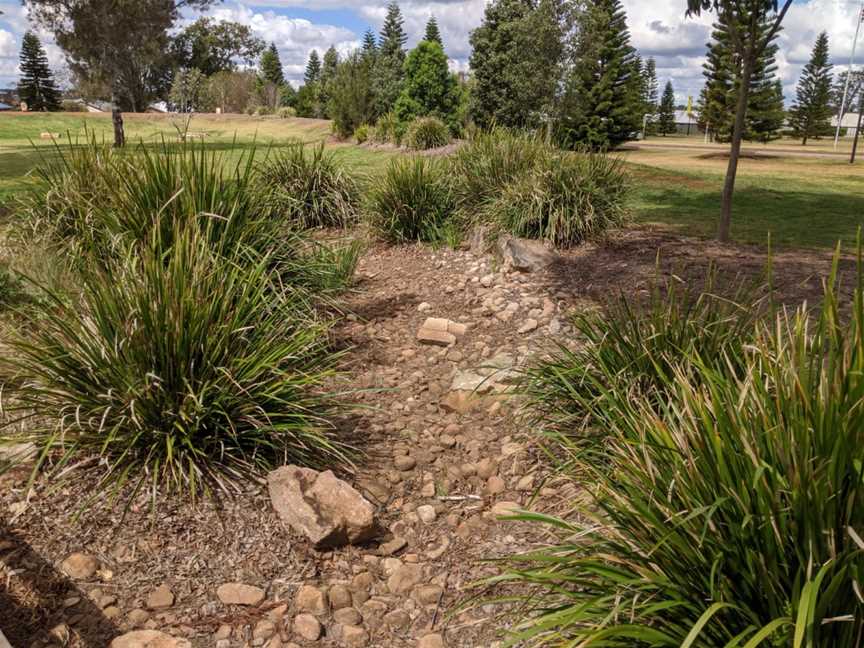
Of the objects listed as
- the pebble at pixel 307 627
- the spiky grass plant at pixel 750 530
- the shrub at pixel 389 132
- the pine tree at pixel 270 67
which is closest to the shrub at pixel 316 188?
the pebble at pixel 307 627

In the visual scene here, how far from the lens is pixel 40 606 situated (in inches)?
103

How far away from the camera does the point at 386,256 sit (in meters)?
7.95

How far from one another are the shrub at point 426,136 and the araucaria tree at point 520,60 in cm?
182

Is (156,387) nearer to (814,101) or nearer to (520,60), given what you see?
(520,60)

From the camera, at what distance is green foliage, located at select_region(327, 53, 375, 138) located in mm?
26172

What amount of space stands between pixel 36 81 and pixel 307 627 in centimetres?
6611

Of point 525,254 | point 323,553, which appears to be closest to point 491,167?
point 525,254

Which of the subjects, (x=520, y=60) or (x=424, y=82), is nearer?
(x=520, y=60)

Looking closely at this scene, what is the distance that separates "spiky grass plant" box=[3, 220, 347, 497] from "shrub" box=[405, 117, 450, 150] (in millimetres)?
14439

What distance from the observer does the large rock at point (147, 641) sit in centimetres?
251

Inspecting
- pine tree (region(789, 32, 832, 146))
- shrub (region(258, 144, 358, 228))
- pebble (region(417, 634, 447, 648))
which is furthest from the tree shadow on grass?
pine tree (region(789, 32, 832, 146))

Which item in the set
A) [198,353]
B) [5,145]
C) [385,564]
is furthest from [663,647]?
[5,145]

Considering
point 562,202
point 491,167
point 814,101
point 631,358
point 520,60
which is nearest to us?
point 631,358

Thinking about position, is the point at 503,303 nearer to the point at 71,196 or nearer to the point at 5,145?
the point at 71,196
